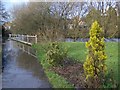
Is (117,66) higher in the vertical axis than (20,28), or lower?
lower

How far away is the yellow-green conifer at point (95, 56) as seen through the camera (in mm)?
4852

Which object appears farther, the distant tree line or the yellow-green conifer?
the distant tree line

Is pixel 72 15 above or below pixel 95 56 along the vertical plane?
above

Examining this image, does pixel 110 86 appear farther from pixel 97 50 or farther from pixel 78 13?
pixel 78 13

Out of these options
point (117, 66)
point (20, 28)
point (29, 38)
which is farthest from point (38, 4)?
point (117, 66)

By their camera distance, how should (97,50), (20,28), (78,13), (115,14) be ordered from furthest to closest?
(20,28), (78,13), (115,14), (97,50)

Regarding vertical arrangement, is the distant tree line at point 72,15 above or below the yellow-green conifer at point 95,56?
above

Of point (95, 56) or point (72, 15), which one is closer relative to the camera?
point (95, 56)

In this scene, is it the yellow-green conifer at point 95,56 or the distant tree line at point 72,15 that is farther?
the distant tree line at point 72,15

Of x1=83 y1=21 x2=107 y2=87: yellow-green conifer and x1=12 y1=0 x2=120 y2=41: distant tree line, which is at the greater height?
x1=12 y1=0 x2=120 y2=41: distant tree line

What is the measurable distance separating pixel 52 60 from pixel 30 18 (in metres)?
16.0

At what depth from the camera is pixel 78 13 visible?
22.3 metres

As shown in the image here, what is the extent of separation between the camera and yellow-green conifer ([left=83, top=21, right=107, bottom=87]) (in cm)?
485

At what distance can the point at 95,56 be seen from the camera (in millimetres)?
4887
